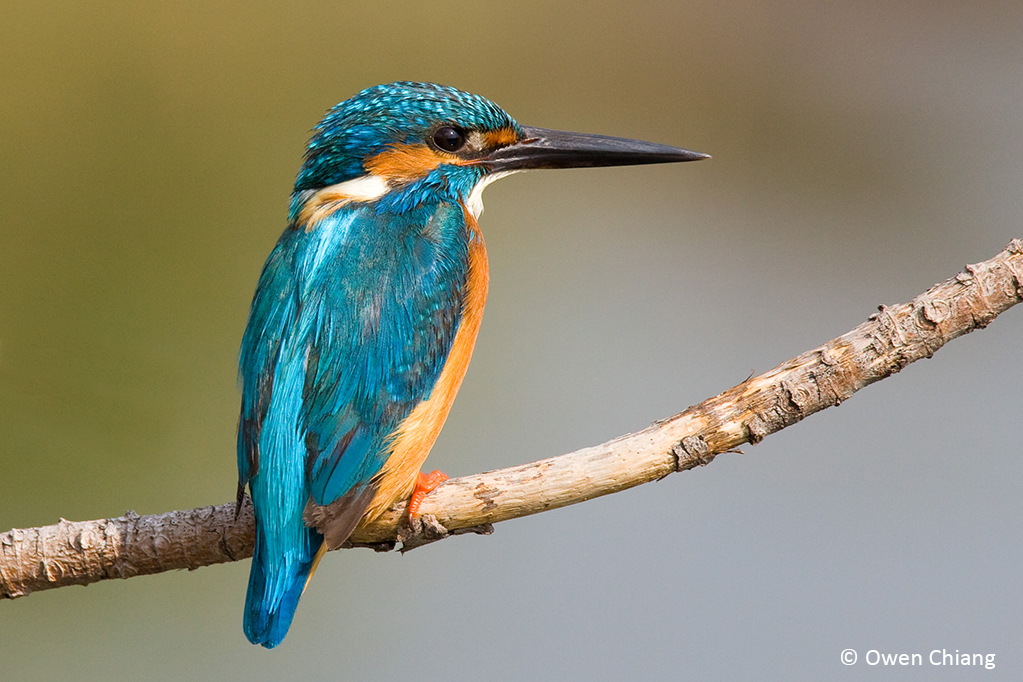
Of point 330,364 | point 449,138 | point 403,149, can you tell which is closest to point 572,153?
point 449,138

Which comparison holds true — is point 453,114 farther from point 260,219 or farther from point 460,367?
point 260,219

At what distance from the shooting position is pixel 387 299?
1877 mm

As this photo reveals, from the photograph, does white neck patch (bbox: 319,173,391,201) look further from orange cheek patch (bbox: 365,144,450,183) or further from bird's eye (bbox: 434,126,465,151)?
bird's eye (bbox: 434,126,465,151)

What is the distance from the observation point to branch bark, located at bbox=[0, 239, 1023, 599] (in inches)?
60.1

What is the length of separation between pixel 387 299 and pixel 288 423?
0.32 meters

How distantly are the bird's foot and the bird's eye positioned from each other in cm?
76

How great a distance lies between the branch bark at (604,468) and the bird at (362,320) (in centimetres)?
10

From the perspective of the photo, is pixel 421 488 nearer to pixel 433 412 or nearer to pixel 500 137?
pixel 433 412

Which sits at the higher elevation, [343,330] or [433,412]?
[343,330]

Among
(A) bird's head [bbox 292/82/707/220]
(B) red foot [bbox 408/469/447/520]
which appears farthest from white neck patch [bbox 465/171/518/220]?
(B) red foot [bbox 408/469/447/520]

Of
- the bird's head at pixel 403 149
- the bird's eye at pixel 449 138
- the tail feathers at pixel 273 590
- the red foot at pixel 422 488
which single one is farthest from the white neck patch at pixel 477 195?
the tail feathers at pixel 273 590

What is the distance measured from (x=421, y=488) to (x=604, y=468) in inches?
15.4

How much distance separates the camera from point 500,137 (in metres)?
2.21

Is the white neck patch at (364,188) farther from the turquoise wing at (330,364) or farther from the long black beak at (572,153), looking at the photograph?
the long black beak at (572,153)
